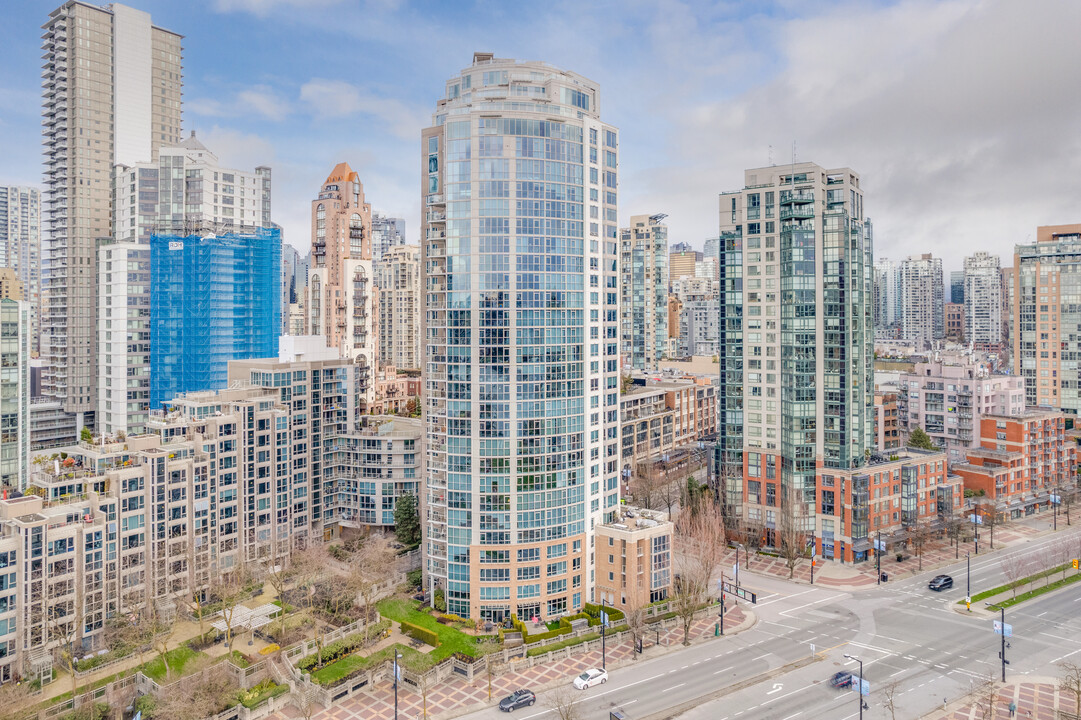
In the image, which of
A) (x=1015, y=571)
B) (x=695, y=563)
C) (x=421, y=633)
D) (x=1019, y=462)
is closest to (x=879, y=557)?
(x=1015, y=571)

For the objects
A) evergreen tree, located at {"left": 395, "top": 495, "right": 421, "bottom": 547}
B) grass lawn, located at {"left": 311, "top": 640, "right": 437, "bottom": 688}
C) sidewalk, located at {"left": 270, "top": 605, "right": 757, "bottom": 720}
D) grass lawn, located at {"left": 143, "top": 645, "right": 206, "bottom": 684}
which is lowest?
sidewalk, located at {"left": 270, "top": 605, "right": 757, "bottom": 720}

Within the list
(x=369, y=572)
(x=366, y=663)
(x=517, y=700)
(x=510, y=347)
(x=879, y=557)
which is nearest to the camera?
(x=517, y=700)

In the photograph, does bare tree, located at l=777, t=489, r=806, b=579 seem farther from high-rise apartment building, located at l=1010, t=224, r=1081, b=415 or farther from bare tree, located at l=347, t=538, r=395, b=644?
high-rise apartment building, located at l=1010, t=224, r=1081, b=415

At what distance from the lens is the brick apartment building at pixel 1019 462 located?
114 m

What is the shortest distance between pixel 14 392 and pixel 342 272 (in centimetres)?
9359

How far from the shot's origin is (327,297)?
186 meters

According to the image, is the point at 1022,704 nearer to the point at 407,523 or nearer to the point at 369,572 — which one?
the point at 369,572

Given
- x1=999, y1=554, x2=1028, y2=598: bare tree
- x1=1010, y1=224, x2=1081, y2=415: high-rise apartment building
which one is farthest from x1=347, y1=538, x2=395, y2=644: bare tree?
x1=1010, y1=224, x2=1081, y2=415: high-rise apartment building

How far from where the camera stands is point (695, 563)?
79062 mm

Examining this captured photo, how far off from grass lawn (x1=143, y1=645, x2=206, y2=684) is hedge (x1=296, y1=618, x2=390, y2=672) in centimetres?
1068

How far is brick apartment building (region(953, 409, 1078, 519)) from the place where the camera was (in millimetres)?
113750

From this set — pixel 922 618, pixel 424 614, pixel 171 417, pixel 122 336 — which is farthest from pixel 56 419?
pixel 922 618

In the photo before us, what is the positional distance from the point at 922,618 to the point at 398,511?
6393 centimetres

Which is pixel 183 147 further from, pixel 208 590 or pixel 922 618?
pixel 922 618
